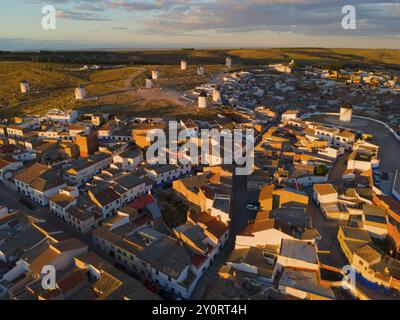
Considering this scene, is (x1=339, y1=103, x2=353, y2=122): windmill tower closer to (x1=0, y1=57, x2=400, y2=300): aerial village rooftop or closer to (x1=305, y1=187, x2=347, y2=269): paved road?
(x1=0, y1=57, x2=400, y2=300): aerial village rooftop

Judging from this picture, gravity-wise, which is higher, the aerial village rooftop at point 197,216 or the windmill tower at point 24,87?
the windmill tower at point 24,87

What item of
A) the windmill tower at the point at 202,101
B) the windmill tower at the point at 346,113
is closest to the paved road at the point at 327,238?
the windmill tower at the point at 346,113

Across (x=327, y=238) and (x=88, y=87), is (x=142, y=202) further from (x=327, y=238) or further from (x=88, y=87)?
(x=88, y=87)

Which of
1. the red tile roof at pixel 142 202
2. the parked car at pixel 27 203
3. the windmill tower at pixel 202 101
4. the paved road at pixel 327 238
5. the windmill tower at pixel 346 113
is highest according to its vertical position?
the windmill tower at pixel 202 101

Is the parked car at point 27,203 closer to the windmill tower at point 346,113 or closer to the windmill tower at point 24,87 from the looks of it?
the windmill tower at point 346,113

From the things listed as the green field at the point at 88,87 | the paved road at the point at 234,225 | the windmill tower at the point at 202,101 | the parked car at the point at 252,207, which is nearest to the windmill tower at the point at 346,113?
the green field at the point at 88,87

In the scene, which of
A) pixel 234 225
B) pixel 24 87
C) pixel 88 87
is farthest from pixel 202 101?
pixel 24 87

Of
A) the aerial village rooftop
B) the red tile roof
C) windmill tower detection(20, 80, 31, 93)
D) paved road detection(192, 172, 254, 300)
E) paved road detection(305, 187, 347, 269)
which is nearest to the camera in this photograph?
the aerial village rooftop

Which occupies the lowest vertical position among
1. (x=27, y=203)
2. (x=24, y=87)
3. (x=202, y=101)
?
(x=27, y=203)

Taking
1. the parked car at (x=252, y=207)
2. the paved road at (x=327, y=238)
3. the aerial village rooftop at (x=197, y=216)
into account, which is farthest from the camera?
the parked car at (x=252, y=207)

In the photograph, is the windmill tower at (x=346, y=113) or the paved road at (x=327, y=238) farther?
the windmill tower at (x=346, y=113)

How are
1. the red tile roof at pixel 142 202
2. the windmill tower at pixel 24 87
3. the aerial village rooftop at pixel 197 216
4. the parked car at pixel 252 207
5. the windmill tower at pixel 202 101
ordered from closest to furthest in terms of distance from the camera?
the aerial village rooftop at pixel 197 216 → the red tile roof at pixel 142 202 → the parked car at pixel 252 207 → the windmill tower at pixel 202 101 → the windmill tower at pixel 24 87

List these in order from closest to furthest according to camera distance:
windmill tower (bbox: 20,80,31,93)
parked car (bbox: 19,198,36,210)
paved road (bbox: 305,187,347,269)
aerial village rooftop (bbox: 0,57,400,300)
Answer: aerial village rooftop (bbox: 0,57,400,300), paved road (bbox: 305,187,347,269), parked car (bbox: 19,198,36,210), windmill tower (bbox: 20,80,31,93)

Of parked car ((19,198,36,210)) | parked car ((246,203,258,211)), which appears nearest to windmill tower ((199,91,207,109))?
parked car ((246,203,258,211))
